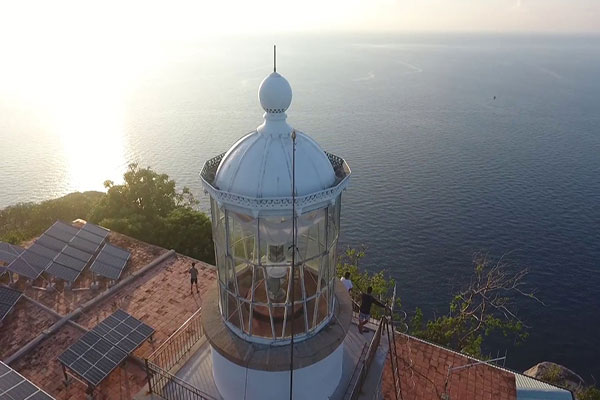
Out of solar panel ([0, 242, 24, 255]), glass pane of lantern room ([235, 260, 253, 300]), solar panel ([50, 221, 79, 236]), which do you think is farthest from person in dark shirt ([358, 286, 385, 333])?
solar panel ([0, 242, 24, 255])

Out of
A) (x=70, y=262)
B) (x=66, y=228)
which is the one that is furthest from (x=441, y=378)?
(x=66, y=228)

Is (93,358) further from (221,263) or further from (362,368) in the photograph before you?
(362,368)

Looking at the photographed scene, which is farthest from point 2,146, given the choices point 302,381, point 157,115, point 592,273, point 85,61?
point 85,61

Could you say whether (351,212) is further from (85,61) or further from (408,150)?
(85,61)

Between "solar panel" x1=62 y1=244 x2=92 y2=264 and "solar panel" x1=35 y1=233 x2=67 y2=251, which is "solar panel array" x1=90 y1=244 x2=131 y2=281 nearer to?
"solar panel" x1=62 y1=244 x2=92 y2=264

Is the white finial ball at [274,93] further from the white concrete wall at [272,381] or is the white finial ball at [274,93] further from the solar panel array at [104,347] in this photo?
the solar panel array at [104,347]

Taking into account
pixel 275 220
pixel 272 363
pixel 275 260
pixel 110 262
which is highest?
pixel 275 220

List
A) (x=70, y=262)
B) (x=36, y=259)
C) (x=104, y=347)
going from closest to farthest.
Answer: (x=104, y=347) < (x=36, y=259) < (x=70, y=262)
